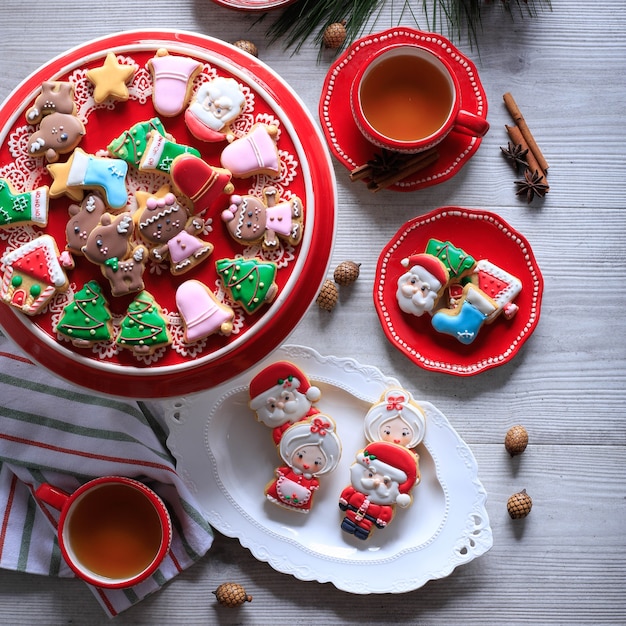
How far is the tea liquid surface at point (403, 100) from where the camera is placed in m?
1.12

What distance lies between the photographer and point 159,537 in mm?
1097

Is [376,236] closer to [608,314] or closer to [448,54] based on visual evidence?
[448,54]

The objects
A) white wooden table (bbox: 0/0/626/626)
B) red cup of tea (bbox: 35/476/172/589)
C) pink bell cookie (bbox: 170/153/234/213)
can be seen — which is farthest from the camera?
white wooden table (bbox: 0/0/626/626)

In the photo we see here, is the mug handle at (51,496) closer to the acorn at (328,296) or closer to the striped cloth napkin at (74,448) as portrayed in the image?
the striped cloth napkin at (74,448)

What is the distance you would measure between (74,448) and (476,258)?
0.73 metres

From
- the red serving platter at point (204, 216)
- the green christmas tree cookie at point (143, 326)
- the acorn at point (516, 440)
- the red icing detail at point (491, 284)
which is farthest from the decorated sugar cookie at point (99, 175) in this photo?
the acorn at point (516, 440)

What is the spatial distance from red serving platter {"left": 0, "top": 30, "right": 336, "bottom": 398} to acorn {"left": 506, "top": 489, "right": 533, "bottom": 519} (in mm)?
518

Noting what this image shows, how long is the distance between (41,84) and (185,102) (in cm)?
20

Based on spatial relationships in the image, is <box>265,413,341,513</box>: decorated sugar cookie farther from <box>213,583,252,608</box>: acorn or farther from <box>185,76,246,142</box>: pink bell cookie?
<box>185,76,246,142</box>: pink bell cookie

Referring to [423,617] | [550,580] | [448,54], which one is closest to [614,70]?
[448,54]

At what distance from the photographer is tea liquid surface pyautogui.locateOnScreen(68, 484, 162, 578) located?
3.56ft

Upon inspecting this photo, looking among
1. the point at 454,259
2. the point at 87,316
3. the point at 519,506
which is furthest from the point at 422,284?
the point at 87,316

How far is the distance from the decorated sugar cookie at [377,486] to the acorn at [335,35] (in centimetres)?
67

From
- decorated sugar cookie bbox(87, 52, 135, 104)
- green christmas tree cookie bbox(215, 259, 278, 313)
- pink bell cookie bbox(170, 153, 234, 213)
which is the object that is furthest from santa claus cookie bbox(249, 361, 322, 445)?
decorated sugar cookie bbox(87, 52, 135, 104)
